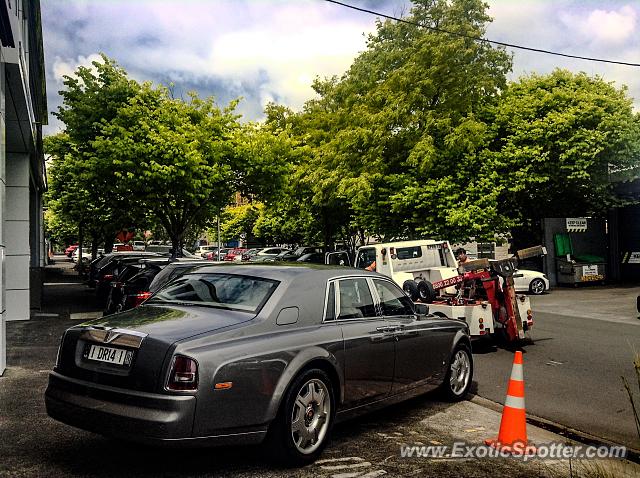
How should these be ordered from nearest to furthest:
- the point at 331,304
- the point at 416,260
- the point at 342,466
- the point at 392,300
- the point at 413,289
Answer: the point at 342,466, the point at 331,304, the point at 392,300, the point at 413,289, the point at 416,260

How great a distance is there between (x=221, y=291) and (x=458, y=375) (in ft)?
10.7

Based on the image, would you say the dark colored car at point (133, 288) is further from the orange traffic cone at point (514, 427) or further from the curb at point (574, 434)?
the orange traffic cone at point (514, 427)

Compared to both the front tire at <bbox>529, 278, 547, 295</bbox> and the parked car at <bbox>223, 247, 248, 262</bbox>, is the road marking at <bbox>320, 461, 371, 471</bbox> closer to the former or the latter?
the front tire at <bbox>529, 278, 547, 295</bbox>

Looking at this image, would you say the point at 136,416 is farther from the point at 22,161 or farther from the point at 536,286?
the point at 536,286

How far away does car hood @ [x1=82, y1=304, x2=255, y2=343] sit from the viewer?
4.42m

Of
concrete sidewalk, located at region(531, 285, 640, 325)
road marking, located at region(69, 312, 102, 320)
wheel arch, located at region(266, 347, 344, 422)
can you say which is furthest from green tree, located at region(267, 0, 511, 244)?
wheel arch, located at region(266, 347, 344, 422)

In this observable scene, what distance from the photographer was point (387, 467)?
4.82 m

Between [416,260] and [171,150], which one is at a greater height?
[171,150]

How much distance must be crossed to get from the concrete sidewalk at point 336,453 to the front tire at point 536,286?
17.1m

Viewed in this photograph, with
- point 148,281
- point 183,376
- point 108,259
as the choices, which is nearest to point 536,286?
point 148,281

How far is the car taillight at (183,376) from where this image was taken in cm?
415

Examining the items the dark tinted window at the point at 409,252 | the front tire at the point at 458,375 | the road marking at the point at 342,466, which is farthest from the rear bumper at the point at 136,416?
the dark tinted window at the point at 409,252

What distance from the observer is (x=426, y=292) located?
1102 centimetres

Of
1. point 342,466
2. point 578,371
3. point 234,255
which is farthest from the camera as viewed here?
point 234,255
